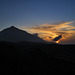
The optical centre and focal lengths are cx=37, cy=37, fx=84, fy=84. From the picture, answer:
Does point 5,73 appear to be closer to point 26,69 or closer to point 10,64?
point 10,64

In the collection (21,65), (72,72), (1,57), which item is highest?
(1,57)

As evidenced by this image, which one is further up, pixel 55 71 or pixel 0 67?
pixel 0 67

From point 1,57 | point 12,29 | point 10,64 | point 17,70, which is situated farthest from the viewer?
point 12,29

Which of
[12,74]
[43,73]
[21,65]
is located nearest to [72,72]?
[43,73]

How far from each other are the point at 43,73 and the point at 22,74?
11.0ft

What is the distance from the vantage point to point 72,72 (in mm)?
14344

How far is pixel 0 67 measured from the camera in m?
13.1

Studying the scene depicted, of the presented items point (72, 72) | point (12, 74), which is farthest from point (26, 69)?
point (72, 72)

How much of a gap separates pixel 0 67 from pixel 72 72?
11834 millimetres

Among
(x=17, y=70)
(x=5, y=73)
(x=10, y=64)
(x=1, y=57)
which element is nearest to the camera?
(x=5, y=73)

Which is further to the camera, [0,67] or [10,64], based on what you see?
[10,64]

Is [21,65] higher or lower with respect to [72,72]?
higher

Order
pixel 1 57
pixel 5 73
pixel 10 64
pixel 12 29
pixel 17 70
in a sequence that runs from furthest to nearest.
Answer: pixel 12 29
pixel 1 57
pixel 10 64
pixel 17 70
pixel 5 73

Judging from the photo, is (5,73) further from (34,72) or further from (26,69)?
(34,72)
